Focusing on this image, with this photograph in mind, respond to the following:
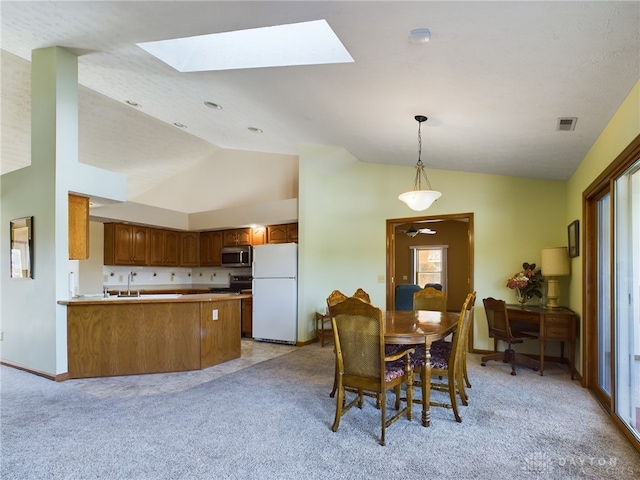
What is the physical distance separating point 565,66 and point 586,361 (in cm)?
287

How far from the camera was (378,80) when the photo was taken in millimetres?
2801

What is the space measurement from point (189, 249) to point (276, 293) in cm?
274

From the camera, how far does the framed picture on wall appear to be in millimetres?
3885

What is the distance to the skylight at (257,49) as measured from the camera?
2797 millimetres

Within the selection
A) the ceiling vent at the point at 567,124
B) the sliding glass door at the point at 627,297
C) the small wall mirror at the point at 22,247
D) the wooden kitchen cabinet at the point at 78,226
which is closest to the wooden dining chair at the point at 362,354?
the sliding glass door at the point at 627,297

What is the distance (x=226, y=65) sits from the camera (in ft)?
10.8

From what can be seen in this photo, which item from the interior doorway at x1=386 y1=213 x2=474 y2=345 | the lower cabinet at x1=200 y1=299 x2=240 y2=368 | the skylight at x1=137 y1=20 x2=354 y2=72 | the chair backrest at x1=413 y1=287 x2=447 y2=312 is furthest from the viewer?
the interior doorway at x1=386 y1=213 x2=474 y2=345

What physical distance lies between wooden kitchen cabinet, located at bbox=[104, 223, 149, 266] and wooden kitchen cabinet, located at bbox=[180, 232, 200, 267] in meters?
0.70

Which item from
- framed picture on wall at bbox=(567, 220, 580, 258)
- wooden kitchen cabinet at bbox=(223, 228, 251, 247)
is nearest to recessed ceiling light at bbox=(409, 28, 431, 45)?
framed picture on wall at bbox=(567, 220, 580, 258)

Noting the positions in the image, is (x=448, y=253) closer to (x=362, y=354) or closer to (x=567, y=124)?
(x=567, y=124)

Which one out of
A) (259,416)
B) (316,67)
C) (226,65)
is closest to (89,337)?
(259,416)

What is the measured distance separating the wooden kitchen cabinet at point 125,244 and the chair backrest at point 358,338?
Answer: 17.2 feet

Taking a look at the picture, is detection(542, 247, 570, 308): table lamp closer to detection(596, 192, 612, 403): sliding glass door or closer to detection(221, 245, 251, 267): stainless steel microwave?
detection(596, 192, 612, 403): sliding glass door

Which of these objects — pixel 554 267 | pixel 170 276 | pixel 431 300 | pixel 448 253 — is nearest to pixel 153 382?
pixel 431 300
